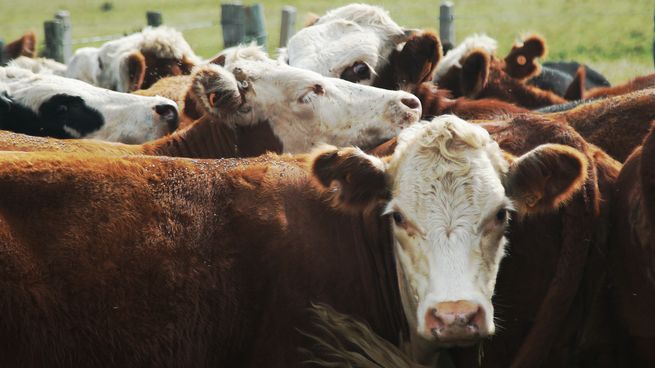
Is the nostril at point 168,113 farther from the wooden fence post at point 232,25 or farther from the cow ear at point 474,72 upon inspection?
the wooden fence post at point 232,25

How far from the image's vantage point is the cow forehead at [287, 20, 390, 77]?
6.77 m

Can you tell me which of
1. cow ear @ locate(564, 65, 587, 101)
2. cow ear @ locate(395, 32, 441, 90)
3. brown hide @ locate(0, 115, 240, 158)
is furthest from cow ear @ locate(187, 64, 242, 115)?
cow ear @ locate(564, 65, 587, 101)

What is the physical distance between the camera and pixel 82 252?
12.7 feet

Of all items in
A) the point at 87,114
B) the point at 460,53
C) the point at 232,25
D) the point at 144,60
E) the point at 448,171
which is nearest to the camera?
the point at 448,171

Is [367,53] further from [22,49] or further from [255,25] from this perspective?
[22,49]

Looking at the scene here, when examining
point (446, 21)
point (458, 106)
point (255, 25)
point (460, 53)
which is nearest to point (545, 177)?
point (458, 106)

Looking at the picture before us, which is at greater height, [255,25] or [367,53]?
[367,53]

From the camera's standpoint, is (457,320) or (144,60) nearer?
(457,320)

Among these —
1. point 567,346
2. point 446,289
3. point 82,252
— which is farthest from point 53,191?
point 567,346

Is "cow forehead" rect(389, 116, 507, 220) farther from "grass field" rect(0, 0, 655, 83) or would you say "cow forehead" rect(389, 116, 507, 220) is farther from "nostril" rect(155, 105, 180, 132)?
"grass field" rect(0, 0, 655, 83)

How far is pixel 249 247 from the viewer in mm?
4066

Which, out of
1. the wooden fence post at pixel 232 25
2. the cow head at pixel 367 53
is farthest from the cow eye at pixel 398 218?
the wooden fence post at pixel 232 25

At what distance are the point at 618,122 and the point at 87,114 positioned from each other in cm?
353

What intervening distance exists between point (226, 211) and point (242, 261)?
0.24 meters
